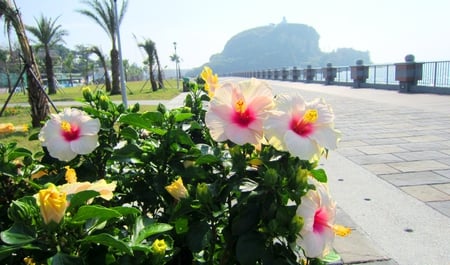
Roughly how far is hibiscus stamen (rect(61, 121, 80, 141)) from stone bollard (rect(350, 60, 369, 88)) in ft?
62.4

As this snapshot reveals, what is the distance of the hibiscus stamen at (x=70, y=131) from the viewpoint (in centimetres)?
122

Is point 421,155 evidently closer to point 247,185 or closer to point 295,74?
point 247,185

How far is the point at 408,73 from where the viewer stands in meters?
14.3

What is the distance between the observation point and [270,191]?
1020mm

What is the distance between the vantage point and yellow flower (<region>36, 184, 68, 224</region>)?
0.81 meters

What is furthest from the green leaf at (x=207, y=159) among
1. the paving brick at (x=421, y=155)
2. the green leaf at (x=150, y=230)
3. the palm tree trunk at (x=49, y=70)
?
the palm tree trunk at (x=49, y=70)

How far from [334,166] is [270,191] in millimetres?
4300

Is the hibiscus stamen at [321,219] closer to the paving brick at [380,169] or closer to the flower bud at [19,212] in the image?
the flower bud at [19,212]

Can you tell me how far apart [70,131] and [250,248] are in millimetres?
686

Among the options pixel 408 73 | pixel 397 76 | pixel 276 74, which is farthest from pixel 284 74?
pixel 408 73

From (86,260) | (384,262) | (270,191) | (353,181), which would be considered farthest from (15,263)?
(353,181)

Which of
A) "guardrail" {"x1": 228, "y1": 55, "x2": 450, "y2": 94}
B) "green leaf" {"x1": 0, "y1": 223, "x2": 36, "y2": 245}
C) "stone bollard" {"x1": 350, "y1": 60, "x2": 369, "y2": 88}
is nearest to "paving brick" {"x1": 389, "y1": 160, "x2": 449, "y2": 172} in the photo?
"green leaf" {"x1": 0, "y1": 223, "x2": 36, "y2": 245}

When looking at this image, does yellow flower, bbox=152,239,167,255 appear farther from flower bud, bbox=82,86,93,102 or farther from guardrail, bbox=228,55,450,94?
guardrail, bbox=228,55,450,94

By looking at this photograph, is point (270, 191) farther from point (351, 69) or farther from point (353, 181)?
point (351, 69)
